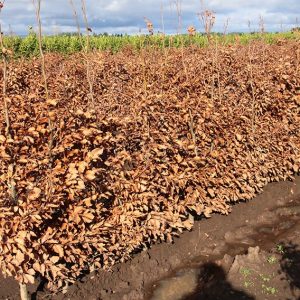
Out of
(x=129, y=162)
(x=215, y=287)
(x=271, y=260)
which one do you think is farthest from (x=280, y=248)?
(x=129, y=162)

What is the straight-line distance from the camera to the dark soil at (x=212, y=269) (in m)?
4.81

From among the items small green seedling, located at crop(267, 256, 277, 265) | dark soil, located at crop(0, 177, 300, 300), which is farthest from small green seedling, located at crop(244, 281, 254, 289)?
small green seedling, located at crop(267, 256, 277, 265)

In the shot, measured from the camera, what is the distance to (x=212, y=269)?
5.46 m

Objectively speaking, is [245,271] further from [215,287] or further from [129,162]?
[129,162]

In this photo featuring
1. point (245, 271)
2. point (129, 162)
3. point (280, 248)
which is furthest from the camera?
point (280, 248)

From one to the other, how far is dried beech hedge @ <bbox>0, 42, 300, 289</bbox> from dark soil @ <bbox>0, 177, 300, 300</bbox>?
9.5 inches

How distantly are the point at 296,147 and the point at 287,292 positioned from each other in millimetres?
3259

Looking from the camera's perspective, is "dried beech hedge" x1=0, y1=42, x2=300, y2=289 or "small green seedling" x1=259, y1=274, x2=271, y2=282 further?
"small green seedling" x1=259, y1=274, x2=271, y2=282

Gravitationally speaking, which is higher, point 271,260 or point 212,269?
point 271,260

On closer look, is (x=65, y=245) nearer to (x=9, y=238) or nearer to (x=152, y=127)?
(x=9, y=238)

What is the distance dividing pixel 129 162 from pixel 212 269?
199 centimetres

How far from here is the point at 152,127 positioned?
200 inches

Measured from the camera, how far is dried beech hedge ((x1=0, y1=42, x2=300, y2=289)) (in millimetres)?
3848

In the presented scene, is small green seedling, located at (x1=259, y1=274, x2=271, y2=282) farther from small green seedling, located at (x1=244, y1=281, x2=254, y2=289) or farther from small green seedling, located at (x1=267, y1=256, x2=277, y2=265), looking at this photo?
small green seedling, located at (x1=267, y1=256, x2=277, y2=265)
